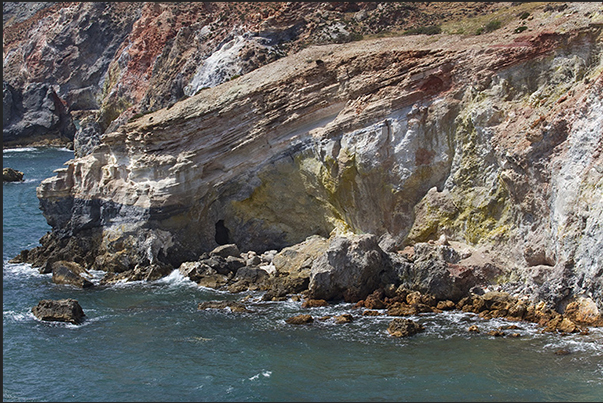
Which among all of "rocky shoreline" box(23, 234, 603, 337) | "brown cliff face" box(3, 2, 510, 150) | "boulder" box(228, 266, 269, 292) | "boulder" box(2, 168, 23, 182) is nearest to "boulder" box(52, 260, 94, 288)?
"rocky shoreline" box(23, 234, 603, 337)

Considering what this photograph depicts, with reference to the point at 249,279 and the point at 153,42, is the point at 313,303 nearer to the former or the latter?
the point at 249,279

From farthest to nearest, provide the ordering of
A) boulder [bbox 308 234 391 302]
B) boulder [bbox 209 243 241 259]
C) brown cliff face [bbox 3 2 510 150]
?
brown cliff face [bbox 3 2 510 150] → boulder [bbox 209 243 241 259] → boulder [bbox 308 234 391 302]

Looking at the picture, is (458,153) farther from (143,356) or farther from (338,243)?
(143,356)

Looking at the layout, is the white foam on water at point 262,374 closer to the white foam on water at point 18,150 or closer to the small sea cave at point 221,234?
the small sea cave at point 221,234

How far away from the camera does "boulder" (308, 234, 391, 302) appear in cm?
3666

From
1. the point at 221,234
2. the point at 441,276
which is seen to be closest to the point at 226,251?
the point at 221,234

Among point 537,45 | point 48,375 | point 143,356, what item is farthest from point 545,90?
point 48,375

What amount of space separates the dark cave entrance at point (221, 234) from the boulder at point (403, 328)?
19771mm

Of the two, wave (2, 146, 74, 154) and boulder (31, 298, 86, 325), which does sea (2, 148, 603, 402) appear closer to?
boulder (31, 298, 86, 325)

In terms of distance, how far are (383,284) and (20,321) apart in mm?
21099

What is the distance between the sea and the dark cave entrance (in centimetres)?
988

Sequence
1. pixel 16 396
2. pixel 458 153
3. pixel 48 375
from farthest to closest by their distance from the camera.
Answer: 1. pixel 458 153
2. pixel 48 375
3. pixel 16 396

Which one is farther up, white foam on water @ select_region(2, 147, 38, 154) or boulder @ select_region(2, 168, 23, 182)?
white foam on water @ select_region(2, 147, 38, 154)

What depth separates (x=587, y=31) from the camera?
1409 inches
